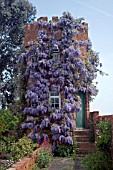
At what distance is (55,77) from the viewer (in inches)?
596

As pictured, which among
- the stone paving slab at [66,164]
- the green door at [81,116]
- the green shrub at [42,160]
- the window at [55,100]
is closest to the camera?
the green shrub at [42,160]

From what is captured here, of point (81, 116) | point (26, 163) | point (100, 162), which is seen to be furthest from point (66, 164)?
point (81, 116)

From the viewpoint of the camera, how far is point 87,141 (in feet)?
47.1

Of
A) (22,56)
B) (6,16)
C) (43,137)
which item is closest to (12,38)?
(6,16)

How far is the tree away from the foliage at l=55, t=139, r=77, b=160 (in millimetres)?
9001

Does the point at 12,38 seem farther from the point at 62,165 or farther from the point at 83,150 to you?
the point at 62,165

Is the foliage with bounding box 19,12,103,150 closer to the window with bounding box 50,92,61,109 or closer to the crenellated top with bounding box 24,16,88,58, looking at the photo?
the crenellated top with bounding box 24,16,88,58

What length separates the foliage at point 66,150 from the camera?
13.4 m

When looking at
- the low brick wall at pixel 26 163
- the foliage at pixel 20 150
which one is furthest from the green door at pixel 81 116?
the foliage at pixel 20 150

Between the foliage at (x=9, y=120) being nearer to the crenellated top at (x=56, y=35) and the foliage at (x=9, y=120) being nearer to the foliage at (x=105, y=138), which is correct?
the crenellated top at (x=56, y=35)

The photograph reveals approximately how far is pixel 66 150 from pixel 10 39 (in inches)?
481

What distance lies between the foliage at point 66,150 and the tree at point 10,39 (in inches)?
354

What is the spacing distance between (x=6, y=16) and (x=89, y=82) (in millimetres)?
9698

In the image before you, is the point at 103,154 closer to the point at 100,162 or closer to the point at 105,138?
the point at 100,162
